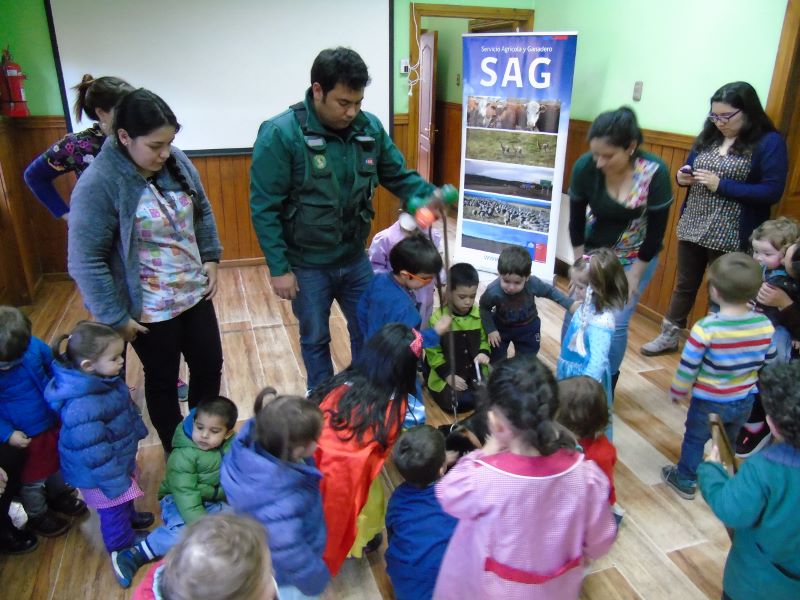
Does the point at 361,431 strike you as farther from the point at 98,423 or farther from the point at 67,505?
the point at 67,505

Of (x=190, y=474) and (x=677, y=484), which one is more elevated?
(x=190, y=474)

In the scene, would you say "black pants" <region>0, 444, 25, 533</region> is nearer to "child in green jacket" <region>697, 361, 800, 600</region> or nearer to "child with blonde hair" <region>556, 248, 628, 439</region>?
"child with blonde hair" <region>556, 248, 628, 439</region>

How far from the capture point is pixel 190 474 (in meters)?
1.89

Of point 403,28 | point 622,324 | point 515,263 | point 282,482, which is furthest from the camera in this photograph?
point 403,28

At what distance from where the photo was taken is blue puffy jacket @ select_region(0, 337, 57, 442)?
6.00 feet

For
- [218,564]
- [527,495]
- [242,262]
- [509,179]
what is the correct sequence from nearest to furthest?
1. [218,564]
2. [527,495]
3. [509,179]
4. [242,262]

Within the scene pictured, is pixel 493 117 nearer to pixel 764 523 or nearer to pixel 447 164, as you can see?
pixel 447 164

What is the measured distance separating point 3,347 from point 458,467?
1.42m

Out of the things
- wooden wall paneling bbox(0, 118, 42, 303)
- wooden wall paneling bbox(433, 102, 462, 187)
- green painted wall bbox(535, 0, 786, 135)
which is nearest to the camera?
green painted wall bbox(535, 0, 786, 135)

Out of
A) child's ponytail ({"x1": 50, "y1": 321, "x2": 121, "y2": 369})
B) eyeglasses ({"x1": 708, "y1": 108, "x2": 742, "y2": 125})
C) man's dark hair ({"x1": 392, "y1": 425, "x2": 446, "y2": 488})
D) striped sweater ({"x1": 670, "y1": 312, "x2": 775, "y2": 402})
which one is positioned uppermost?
eyeglasses ({"x1": 708, "y1": 108, "x2": 742, "y2": 125})

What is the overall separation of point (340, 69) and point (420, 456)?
1.21 metres

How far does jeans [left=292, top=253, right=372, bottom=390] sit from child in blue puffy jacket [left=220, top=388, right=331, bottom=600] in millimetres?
785

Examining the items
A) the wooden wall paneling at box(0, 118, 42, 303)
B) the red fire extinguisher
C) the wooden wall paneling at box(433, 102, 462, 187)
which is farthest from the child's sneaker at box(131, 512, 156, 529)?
the wooden wall paneling at box(433, 102, 462, 187)

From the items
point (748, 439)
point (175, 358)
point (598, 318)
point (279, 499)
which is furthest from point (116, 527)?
point (748, 439)
